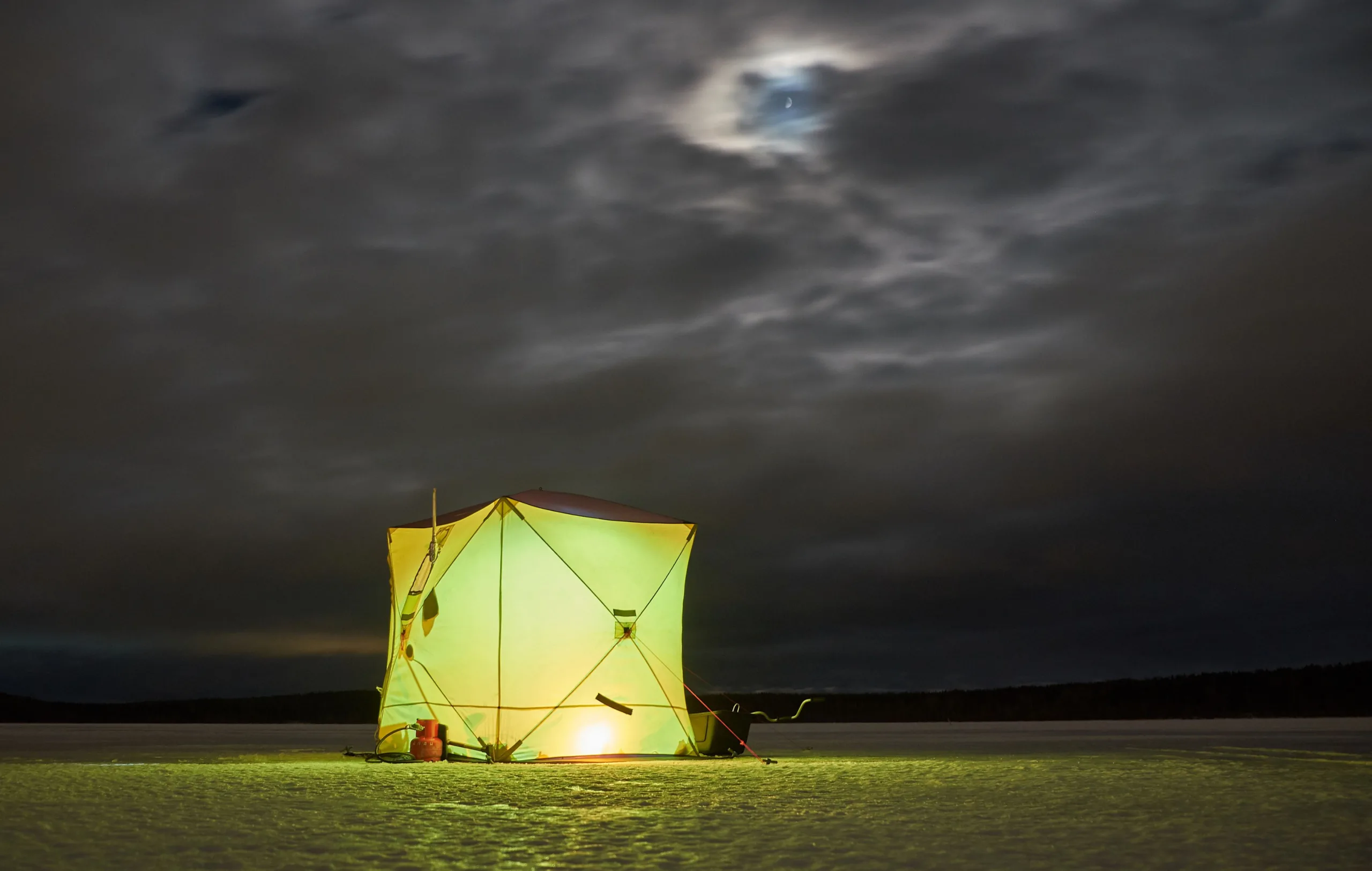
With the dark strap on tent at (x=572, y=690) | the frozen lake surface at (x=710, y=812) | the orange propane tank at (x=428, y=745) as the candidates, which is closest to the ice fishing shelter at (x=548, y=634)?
the dark strap on tent at (x=572, y=690)

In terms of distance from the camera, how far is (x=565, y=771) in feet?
56.7

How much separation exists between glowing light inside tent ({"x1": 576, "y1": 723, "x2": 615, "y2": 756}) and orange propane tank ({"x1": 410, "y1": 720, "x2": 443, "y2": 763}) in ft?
7.10

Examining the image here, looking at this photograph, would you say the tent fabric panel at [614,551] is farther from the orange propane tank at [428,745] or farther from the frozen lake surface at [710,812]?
the orange propane tank at [428,745]

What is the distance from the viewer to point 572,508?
21000 mm

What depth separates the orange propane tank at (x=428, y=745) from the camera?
1984 centimetres

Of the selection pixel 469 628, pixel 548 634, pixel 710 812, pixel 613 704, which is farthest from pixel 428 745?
pixel 710 812

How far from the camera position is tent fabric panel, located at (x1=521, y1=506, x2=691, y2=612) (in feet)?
67.7

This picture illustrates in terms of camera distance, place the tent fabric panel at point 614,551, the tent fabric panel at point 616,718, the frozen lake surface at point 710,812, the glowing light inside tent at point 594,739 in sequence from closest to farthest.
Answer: the frozen lake surface at point 710,812
the tent fabric panel at point 616,718
the glowing light inside tent at point 594,739
the tent fabric panel at point 614,551

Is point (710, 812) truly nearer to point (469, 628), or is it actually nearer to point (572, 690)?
point (572, 690)

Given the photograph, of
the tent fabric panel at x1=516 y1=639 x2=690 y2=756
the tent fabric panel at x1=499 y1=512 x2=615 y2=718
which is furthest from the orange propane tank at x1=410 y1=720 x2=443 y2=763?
the tent fabric panel at x1=516 y1=639 x2=690 y2=756

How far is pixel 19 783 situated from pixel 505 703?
7299 mm

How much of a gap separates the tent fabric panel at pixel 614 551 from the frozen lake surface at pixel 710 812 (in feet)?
9.61

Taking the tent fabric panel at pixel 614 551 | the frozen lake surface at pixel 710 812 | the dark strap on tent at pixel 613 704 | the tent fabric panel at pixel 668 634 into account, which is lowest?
the frozen lake surface at pixel 710 812

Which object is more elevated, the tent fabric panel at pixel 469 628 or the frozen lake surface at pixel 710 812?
the tent fabric panel at pixel 469 628
